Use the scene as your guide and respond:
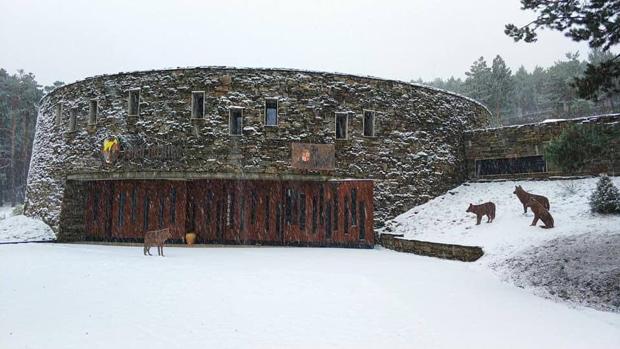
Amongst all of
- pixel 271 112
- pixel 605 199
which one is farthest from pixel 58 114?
pixel 605 199

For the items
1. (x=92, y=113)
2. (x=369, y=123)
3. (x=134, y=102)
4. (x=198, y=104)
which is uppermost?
(x=134, y=102)

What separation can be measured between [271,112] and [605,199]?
10708 mm

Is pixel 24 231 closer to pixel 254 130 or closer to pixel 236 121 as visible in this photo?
pixel 236 121

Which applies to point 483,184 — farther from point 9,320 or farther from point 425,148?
point 9,320

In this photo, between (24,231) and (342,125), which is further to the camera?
(24,231)

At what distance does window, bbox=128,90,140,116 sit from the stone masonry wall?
13.5 metres

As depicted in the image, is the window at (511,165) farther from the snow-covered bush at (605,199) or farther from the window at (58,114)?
the window at (58,114)

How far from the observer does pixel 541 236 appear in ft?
34.4

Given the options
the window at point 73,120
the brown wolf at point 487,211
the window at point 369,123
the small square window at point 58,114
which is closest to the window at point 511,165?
the brown wolf at point 487,211

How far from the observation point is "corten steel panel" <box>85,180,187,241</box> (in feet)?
52.0

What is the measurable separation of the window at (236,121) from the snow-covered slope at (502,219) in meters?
6.63

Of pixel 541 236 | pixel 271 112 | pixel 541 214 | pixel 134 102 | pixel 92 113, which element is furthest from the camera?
pixel 92 113

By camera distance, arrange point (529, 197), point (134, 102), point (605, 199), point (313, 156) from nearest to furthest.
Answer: point (605, 199) < point (529, 197) < point (313, 156) < point (134, 102)

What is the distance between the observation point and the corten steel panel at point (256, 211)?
1553cm
